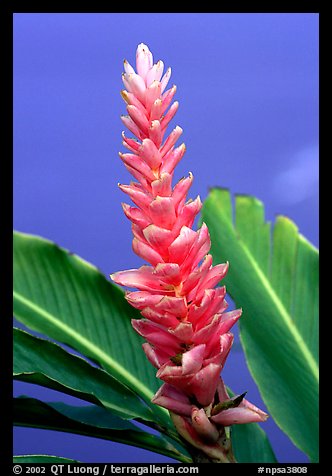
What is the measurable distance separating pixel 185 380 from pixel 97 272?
533 mm

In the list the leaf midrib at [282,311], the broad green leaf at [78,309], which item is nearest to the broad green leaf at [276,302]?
the leaf midrib at [282,311]

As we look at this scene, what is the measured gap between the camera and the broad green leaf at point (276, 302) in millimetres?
1193

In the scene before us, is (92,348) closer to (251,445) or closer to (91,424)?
(91,424)

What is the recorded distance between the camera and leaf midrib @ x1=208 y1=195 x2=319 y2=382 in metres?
1.23

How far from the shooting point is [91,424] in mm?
1033

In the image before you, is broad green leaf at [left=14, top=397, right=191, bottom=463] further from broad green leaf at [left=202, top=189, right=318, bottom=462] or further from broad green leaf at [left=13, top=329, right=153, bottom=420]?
broad green leaf at [left=202, top=189, right=318, bottom=462]

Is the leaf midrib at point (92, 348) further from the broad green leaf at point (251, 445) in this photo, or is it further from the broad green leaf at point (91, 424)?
the broad green leaf at point (251, 445)

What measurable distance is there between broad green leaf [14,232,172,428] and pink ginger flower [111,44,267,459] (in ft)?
1.30

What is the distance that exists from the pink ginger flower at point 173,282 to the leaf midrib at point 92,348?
379 mm

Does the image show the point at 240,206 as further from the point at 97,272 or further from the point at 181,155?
the point at 181,155

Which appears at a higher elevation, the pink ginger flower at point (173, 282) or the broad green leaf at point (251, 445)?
the pink ginger flower at point (173, 282)

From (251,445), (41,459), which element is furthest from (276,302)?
(41,459)
